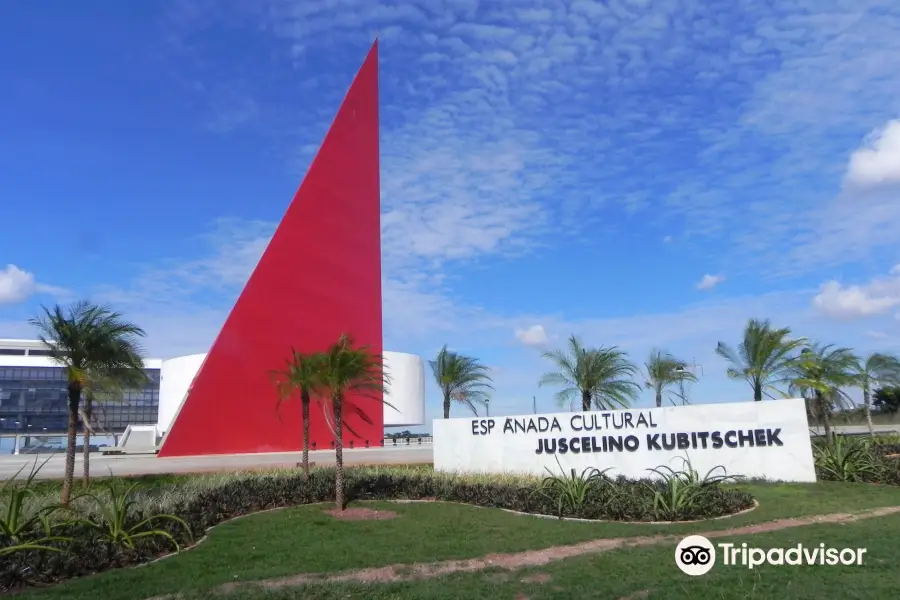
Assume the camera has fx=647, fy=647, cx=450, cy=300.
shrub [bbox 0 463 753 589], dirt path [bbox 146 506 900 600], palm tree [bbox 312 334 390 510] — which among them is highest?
palm tree [bbox 312 334 390 510]

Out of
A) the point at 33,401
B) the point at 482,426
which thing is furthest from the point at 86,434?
the point at 33,401

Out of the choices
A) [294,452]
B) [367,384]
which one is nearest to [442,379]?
[294,452]

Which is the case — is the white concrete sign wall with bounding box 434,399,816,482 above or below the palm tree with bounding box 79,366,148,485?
below

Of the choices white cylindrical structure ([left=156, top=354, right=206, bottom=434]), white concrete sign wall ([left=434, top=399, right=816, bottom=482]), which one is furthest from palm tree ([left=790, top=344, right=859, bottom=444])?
white cylindrical structure ([left=156, top=354, right=206, bottom=434])

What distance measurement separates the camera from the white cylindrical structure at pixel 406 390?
49312 mm

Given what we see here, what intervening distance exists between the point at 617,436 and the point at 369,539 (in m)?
8.36

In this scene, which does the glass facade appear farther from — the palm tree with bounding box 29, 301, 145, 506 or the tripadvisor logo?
the tripadvisor logo

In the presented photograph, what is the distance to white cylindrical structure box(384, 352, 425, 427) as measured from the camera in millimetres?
49312

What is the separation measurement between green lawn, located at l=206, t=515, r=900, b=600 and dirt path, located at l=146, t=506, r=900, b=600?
29 cm

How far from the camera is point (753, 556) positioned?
707cm

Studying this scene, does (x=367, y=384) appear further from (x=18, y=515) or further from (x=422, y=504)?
(x=18, y=515)

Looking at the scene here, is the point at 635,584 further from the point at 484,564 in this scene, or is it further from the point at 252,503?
the point at 252,503

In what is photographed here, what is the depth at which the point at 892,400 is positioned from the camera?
165ft

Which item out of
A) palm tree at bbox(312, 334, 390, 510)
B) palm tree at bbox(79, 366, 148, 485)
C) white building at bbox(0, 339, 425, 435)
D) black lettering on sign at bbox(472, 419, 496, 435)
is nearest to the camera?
palm tree at bbox(312, 334, 390, 510)
